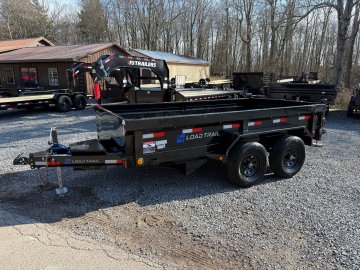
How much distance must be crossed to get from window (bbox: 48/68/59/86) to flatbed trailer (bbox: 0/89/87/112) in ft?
15.2

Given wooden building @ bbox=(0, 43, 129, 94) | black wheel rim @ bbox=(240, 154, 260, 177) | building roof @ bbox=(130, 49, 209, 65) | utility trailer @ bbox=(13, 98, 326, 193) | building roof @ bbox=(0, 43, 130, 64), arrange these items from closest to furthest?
utility trailer @ bbox=(13, 98, 326, 193) → black wheel rim @ bbox=(240, 154, 260, 177) → building roof @ bbox=(0, 43, 130, 64) → wooden building @ bbox=(0, 43, 129, 94) → building roof @ bbox=(130, 49, 209, 65)

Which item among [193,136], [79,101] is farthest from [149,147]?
[79,101]

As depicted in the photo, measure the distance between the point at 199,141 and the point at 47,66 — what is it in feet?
64.9

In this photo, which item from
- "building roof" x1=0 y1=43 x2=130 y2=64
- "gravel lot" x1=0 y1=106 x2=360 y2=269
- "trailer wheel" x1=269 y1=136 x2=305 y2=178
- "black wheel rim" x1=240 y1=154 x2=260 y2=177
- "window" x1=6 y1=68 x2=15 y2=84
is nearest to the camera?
"gravel lot" x1=0 y1=106 x2=360 y2=269

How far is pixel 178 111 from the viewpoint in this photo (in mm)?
6617

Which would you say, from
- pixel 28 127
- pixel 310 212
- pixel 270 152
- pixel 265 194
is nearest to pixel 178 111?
pixel 270 152

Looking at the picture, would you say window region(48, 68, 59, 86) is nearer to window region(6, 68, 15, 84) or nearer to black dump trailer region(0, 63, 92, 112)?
black dump trailer region(0, 63, 92, 112)

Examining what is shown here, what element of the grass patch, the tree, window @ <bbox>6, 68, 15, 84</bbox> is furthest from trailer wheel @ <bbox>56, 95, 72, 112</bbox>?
the tree

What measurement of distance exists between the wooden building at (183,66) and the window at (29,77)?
857 cm

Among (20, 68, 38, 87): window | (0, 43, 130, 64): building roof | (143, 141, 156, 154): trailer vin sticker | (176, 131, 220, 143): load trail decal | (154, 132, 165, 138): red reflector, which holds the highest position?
(0, 43, 130, 64): building roof

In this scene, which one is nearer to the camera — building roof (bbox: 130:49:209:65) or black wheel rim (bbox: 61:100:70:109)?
black wheel rim (bbox: 61:100:70:109)

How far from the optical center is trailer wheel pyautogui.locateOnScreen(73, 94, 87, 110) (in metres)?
15.6

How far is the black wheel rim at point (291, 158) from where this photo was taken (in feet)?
18.8

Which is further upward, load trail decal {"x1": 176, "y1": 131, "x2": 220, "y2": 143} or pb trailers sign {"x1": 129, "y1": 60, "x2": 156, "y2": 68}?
pb trailers sign {"x1": 129, "y1": 60, "x2": 156, "y2": 68}
